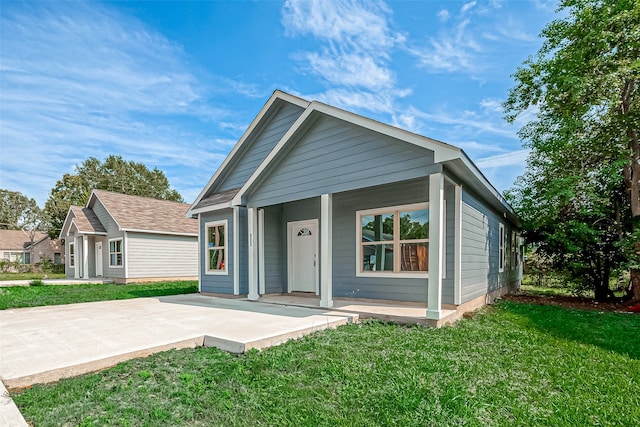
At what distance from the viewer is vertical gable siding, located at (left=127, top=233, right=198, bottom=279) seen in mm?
16172

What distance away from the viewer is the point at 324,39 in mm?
9758

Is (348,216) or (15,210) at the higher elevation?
(15,210)

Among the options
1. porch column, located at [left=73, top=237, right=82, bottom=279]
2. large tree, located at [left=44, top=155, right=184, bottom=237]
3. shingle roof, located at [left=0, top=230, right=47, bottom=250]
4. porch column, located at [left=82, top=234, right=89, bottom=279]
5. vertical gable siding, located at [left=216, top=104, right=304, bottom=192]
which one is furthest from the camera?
large tree, located at [left=44, top=155, right=184, bottom=237]

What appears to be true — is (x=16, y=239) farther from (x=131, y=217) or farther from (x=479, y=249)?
(x=479, y=249)

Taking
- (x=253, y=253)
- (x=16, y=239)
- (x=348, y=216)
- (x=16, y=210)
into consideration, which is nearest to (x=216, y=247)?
(x=253, y=253)

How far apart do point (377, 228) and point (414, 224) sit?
906 millimetres

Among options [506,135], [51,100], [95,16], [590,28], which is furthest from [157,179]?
[590,28]

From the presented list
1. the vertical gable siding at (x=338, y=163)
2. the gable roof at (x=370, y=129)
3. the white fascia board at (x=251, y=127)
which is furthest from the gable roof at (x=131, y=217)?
the vertical gable siding at (x=338, y=163)

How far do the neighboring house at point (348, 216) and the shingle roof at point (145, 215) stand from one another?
24.8ft

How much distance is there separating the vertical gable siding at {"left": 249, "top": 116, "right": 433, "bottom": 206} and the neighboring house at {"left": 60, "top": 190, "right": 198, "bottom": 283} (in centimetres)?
1134

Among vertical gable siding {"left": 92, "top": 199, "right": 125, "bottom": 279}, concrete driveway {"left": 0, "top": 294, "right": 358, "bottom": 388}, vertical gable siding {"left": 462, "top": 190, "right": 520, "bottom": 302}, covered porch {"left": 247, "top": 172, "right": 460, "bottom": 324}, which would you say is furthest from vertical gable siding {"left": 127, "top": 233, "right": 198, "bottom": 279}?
vertical gable siding {"left": 462, "top": 190, "right": 520, "bottom": 302}

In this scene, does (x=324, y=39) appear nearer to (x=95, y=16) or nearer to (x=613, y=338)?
(x=95, y=16)

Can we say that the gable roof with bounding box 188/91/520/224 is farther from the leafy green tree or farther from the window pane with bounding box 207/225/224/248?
the leafy green tree

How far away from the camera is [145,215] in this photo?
1780 cm
